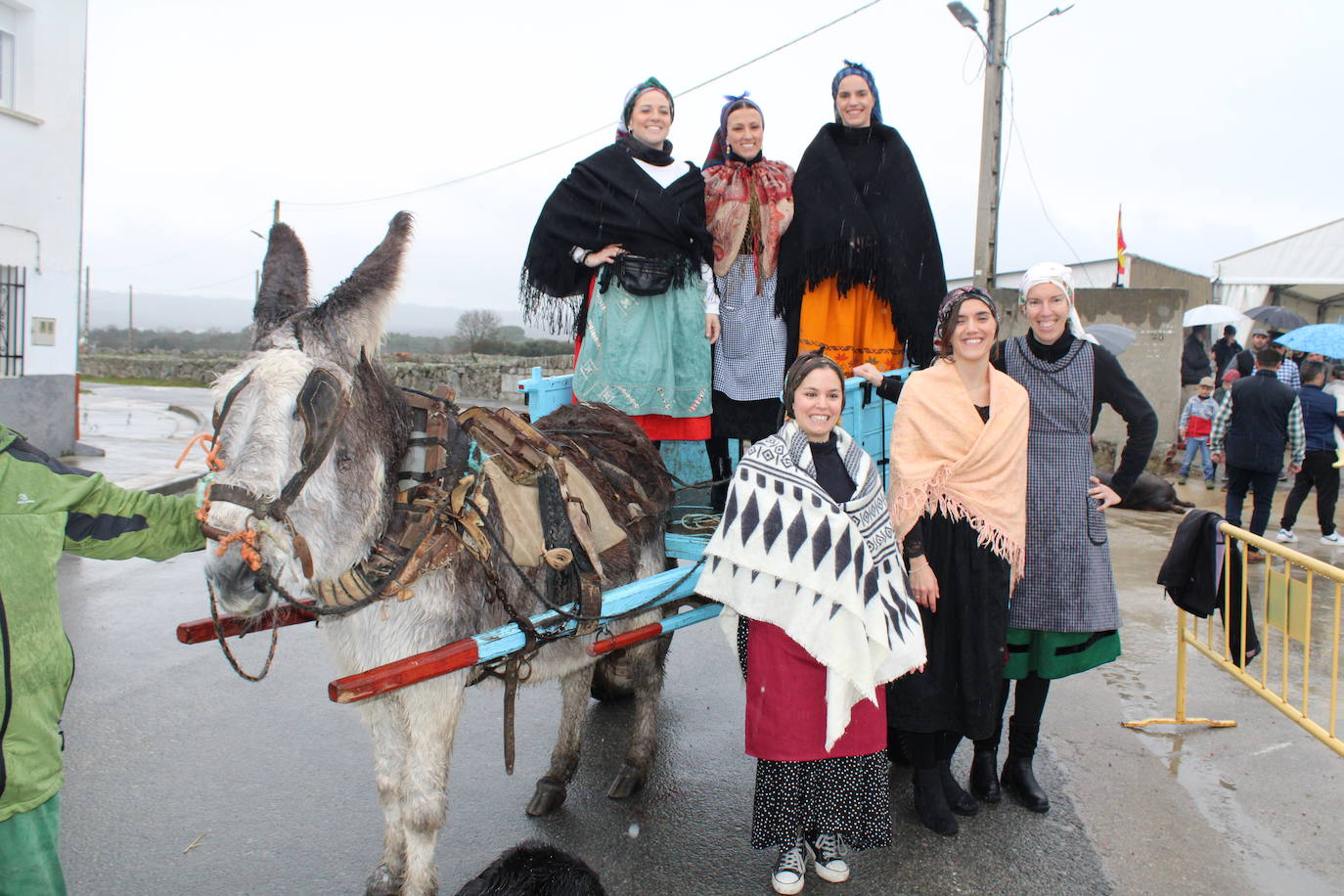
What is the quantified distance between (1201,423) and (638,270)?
9497 mm

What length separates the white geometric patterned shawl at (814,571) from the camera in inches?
108

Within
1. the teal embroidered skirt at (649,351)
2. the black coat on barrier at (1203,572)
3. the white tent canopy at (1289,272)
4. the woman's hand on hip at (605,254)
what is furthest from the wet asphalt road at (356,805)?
the white tent canopy at (1289,272)

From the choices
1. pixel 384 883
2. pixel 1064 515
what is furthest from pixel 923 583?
pixel 384 883

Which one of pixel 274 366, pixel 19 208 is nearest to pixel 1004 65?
pixel 274 366

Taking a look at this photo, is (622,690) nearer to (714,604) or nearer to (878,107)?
(714,604)

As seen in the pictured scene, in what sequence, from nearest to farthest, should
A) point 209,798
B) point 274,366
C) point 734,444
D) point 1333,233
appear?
1. point 274,366
2. point 209,798
3. point 734,444
4. point 1333,233

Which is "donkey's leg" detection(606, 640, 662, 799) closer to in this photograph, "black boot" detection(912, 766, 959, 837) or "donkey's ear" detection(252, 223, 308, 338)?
"black boot" detection(912, 766, 959, 837)

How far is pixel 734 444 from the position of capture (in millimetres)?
4402

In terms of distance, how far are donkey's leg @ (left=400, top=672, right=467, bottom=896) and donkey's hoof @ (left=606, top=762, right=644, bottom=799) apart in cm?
113

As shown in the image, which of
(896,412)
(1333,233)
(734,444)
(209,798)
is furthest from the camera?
(1333,233)

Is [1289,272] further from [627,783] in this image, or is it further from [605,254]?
[627,783]

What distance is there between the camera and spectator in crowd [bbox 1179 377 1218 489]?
10516 millimetres

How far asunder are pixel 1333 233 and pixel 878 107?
13.1 metres

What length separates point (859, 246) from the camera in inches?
148
